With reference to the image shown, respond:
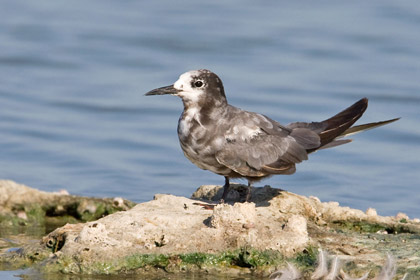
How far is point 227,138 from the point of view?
7.31 meters

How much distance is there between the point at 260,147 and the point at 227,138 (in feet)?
0.91

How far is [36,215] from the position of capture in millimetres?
7992

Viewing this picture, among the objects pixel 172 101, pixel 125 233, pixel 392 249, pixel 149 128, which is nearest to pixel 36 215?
pixel 125 233

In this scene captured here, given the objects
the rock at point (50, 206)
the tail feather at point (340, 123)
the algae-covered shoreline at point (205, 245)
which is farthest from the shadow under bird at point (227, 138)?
the rock at point (50, 206)

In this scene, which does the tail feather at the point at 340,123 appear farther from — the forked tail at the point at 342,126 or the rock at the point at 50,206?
the rock at the point at 50,206

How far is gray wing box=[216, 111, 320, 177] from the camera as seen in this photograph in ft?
23.8

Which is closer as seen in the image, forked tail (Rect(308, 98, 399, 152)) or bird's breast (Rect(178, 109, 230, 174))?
bird's breast (Rect(178, 109, 230, 174))

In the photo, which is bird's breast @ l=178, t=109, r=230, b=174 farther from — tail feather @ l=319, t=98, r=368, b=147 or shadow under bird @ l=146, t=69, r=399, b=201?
tail feather @ l=319, t=98, r=368, b=147

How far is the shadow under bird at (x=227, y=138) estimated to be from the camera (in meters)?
7.25

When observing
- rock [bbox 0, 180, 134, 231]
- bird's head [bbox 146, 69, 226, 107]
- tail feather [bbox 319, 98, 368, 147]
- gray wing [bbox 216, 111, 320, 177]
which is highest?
bird's head [bbox 146, 69, 226, 107]

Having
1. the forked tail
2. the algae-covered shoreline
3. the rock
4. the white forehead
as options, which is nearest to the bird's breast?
the white forehead

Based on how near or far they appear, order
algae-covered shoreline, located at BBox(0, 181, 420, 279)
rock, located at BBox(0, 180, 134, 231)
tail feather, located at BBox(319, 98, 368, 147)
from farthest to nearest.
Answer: rock, located at BBox(0, 180, 134, 231), tail feather, located at BBox(319, 98, 368, 147), algae-covered shoreline, located at BBox(0, 181, 420, 279)

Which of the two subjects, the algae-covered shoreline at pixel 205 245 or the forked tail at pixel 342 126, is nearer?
the algae-covered shoreline at pixel 205 245

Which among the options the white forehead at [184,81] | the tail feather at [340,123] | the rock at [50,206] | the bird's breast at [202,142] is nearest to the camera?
the bird's breast at [202,142]
